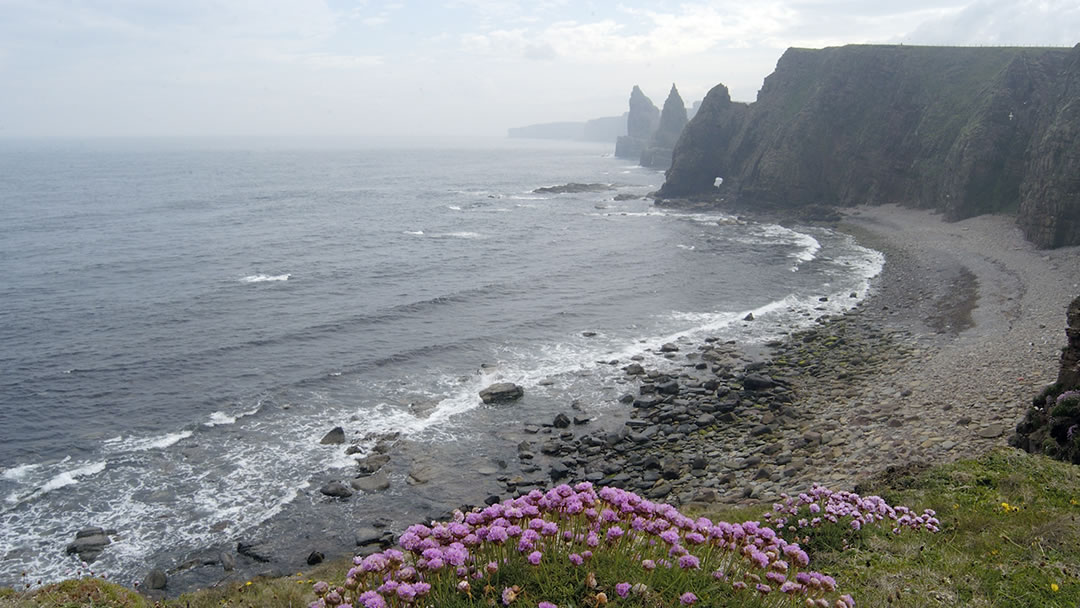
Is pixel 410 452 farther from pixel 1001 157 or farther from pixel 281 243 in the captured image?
pixel 1001 157

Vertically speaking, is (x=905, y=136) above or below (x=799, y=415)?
above

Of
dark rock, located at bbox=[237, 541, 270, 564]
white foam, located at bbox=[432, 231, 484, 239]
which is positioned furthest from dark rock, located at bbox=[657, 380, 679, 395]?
white foam, located at bbox=[432, 231, 484, 239]

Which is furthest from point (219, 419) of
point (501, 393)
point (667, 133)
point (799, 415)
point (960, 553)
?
point (667, 133)

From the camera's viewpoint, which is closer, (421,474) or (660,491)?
(660,491)

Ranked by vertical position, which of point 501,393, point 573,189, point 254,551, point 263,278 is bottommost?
point 254,551

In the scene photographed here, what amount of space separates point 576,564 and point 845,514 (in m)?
5.89

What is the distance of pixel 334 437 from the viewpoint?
27.3 meters

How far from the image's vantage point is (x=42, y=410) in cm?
2927

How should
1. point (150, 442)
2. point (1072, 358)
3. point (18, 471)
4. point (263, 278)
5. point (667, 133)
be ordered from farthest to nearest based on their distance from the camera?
1. point (667, 133)
2. point (263, 278)
3. point (150, 442)
4. point (18, 471)
5. point (1072, 358)

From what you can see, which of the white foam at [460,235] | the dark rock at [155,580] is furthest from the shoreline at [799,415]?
the white foam at [460,235]

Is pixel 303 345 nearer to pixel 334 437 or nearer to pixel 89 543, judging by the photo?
pixel 334 437

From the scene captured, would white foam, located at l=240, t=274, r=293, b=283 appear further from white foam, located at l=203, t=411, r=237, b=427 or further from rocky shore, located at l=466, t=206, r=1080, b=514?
rocky shore, located at l=466, t=206, r=1080, b=514

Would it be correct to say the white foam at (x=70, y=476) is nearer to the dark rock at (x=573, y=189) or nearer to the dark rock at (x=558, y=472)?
the dark rock at (x=558, y=472)

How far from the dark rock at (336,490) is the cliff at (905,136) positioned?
54848 mm
